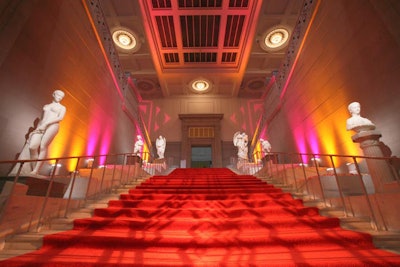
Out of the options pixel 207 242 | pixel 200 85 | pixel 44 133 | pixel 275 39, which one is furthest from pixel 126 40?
pixel 207 242

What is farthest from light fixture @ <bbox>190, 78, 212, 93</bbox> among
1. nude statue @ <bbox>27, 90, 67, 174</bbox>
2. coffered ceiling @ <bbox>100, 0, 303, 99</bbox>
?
nude statue @ <bbox>27, 90, 67, 174</bbox>

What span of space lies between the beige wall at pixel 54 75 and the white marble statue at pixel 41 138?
34cm

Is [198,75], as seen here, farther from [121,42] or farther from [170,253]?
[170,253]

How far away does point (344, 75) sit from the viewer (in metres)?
4.72

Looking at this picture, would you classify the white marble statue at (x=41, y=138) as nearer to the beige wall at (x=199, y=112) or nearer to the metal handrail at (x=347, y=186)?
the metal handrail at (x=347, y=186)

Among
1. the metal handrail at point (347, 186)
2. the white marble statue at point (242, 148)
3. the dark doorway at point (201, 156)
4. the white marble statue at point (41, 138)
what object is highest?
Answer: the dark doorway at point (201, 156)

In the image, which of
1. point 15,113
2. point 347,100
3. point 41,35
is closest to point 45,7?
point 41,35

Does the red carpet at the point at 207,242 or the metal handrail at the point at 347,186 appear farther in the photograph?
the metal handrail at the point at 347,186

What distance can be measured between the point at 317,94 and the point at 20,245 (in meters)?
7.28

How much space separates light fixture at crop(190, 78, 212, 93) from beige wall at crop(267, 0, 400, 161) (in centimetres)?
724

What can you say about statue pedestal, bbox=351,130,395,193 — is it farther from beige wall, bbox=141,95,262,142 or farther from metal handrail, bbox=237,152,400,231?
beige wall, bbox=141,95,262,142

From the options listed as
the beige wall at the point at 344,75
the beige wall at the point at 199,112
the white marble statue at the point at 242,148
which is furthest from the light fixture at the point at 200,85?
the beige wall at the point at 344,75

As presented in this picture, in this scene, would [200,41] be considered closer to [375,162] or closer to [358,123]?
[358,123]

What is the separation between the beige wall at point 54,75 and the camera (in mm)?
3392
